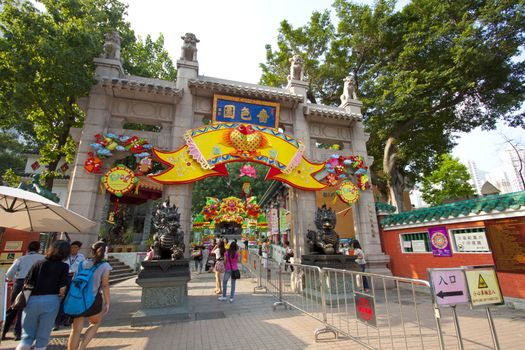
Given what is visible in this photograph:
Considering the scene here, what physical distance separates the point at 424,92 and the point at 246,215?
67.7 ft

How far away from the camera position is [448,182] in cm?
2617

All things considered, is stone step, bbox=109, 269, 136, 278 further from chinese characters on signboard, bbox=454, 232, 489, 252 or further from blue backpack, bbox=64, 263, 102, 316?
chinese characters on signboard, bbox=454, 232, 489, 252

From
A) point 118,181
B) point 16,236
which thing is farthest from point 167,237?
point 16,236

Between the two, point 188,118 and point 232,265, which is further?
point 188,118

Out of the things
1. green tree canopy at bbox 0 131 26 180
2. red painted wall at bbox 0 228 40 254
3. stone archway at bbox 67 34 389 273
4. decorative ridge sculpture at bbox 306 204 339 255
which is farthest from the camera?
green tree canopy at bbox 0 131 26 180

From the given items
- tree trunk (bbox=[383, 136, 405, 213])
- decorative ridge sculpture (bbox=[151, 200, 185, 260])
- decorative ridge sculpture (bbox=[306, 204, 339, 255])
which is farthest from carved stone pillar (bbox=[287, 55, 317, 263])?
tree trunk (bbox=[383, 136, 405, 213])

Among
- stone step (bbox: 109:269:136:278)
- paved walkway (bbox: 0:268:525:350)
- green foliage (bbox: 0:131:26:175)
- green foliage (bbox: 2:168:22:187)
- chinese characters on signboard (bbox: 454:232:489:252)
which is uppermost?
green foliage (bbox: 0:131:26:175)

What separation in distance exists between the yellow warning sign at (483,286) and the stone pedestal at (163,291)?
5693 mm

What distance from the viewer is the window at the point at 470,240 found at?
774 centimetres

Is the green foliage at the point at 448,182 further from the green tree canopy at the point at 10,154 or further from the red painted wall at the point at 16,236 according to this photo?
the green tree canopy at the point at 10,154

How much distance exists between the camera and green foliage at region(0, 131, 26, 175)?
73.3ft

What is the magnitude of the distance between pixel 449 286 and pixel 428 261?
8254mm

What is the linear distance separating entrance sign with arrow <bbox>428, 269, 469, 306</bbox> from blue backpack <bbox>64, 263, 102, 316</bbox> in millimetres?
4416

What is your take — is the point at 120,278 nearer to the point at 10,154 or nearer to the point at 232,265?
the point at 232,265
